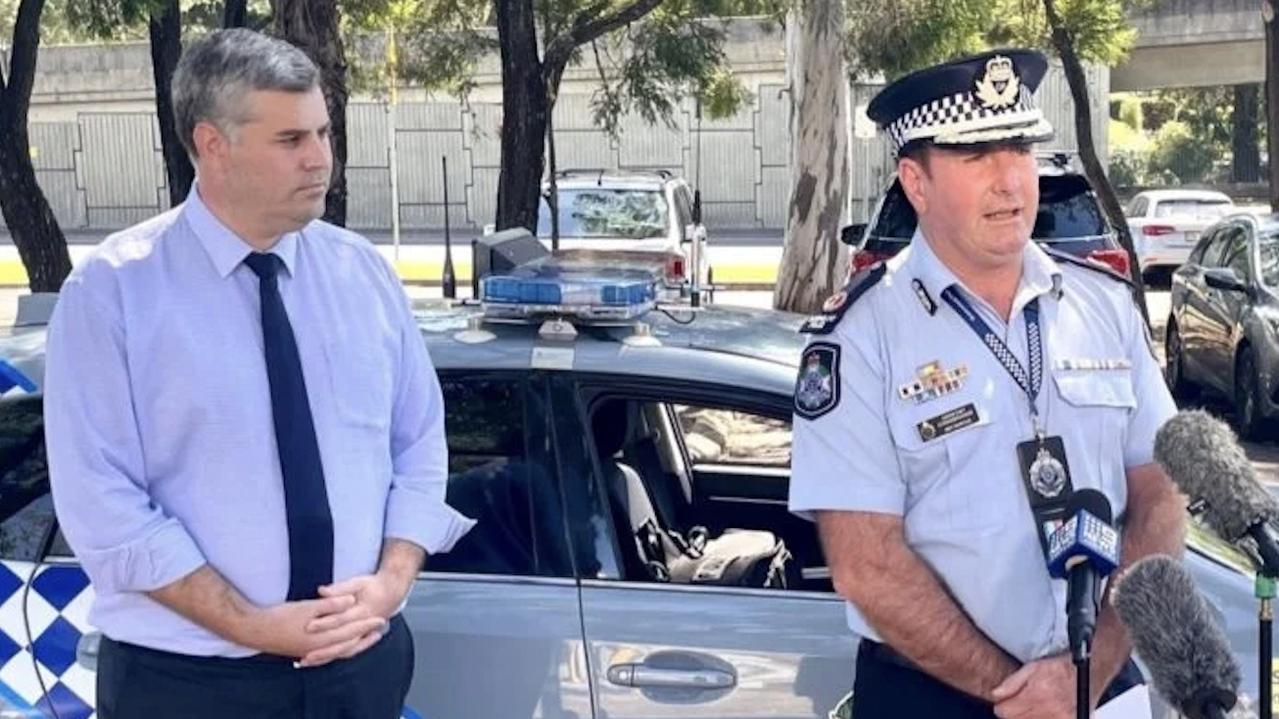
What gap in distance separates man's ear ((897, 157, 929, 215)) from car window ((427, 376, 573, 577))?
1.11 metres

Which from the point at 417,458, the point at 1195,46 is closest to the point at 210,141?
the point at 417,458

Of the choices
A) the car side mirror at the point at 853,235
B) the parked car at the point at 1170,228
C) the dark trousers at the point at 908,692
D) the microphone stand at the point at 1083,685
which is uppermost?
the microphone stand at the point at 1083,685

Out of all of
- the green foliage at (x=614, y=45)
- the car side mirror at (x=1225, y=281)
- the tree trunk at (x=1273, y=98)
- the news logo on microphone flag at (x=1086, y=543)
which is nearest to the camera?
the news logo on microphone flag at (x=1086, y=543)

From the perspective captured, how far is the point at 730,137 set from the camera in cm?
3744

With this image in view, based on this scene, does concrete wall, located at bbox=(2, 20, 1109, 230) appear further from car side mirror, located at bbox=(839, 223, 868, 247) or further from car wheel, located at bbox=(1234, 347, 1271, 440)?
car wheel, located at bbox=(1234, 347, 1271, 440)

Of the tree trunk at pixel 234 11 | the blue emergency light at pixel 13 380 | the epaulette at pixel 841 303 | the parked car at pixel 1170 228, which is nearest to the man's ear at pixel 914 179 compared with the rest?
the epaulette at pixel 841 303

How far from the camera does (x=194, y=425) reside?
2.69 metres

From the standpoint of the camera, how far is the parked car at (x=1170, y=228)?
2317 cm

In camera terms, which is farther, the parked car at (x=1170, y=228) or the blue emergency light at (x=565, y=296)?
the parked car at (x=1170, y=228)

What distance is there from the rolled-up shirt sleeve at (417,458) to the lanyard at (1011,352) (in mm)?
920

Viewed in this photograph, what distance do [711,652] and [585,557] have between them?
1.10 feet

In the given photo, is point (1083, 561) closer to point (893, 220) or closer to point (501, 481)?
point (501, 481)

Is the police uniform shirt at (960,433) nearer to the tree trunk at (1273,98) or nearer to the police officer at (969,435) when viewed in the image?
the police officer at (969,435)

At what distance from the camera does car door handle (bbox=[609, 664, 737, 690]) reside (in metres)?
3.35
